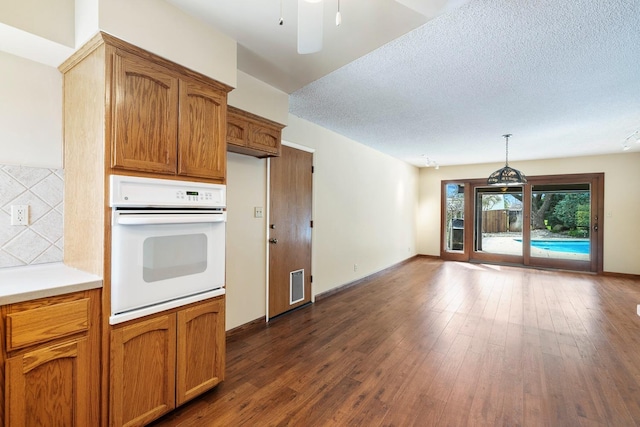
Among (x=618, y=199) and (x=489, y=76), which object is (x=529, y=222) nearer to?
(x=618, y=199)

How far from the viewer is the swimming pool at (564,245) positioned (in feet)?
20.7

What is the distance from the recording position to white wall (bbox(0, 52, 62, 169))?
5.59 ft

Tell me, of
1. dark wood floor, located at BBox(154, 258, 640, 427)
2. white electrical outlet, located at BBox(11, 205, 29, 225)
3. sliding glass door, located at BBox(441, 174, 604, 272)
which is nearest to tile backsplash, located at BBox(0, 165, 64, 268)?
white electrical outlet, located at BBox(11, 205, 29, 225)

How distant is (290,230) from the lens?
12.2 ft

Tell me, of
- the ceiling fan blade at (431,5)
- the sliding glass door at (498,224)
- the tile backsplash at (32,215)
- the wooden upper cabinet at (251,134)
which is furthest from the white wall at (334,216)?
the ceiling fan blade at (431,5)

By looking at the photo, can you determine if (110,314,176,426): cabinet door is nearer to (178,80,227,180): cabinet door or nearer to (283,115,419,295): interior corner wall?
(178,80,227,180): cabinet door

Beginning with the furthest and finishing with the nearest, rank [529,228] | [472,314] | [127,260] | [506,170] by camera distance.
Answer: [529,228] < [506,170] < [472,314] < [127,260]

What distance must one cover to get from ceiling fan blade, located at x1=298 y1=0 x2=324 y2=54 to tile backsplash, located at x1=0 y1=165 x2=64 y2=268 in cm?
180

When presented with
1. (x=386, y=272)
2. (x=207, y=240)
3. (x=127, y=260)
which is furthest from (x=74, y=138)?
(x=386, y=272)

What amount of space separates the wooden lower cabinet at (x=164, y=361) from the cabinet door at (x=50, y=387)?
13cm

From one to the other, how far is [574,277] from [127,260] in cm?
757

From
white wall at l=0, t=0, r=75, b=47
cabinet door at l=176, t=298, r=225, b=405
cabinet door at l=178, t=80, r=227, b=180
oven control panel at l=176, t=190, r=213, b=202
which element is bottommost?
cabinet door at l=176, t=298, r=225, b=405

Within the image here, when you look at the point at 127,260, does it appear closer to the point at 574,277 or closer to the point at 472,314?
the point at 472,314

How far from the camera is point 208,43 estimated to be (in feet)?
6.35
